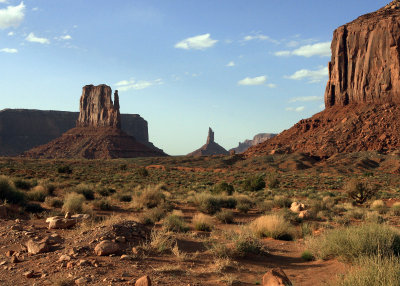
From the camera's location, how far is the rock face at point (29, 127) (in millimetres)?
142725

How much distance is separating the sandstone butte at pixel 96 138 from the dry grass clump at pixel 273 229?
94521 millimetres

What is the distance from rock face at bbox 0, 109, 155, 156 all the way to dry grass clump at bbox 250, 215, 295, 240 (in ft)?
469

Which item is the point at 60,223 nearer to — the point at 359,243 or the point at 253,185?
the point at 359,243

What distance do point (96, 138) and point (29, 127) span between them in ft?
206

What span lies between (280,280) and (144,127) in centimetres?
19180

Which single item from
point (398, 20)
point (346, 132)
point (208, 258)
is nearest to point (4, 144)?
point (346, 132)

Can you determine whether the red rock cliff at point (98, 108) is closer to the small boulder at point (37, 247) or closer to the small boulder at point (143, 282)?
the small boulder at point (37, 247)

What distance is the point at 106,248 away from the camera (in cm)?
678

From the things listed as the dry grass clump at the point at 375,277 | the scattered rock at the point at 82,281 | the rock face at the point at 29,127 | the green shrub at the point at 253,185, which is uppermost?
the rock face at the point at 29,127

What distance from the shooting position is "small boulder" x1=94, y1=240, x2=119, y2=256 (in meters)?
6.71

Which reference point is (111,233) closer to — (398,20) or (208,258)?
(208,258)

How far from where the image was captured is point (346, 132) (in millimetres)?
64375

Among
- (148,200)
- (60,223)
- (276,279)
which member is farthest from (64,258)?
(148,200)

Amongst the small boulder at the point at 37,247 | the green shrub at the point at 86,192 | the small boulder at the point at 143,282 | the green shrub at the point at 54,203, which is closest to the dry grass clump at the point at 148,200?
the green shrub at the point at 54,203
